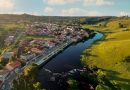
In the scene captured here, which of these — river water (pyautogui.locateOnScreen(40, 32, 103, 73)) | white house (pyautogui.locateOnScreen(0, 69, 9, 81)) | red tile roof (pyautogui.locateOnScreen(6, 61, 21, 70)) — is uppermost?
red tile roof (pyautogui.locateOnScreen(6, 61, 21, 70))

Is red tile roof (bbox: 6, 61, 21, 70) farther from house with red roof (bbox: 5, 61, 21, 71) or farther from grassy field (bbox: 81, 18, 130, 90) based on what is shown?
grassy field (bbox: 81, 18, 130, 90)

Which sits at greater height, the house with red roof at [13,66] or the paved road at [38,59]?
the house with red roof at [13,66]

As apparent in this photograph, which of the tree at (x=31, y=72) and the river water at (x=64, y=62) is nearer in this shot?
the tree at (x=31, y=72)

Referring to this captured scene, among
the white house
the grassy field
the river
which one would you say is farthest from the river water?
the white house

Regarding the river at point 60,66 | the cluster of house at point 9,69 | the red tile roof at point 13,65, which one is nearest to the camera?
the river at point 60,66

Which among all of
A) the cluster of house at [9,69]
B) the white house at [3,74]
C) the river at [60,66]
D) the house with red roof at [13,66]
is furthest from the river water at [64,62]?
the white house at [3,74]

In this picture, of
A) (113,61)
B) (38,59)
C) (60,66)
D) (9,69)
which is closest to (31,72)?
(9,69)

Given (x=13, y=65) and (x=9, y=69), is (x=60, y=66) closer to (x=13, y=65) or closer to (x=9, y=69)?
(x=13, y=65)

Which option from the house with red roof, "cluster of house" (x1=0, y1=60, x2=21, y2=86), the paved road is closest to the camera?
the paved road

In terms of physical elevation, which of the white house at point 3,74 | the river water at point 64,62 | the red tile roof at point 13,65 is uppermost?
the red tile roof at point 13,65

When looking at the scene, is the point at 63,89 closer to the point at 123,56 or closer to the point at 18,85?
the point at 18,85

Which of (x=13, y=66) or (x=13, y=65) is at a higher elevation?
(x=13, y=65)

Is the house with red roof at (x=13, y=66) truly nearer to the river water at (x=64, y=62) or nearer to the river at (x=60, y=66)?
the river at (x=60, y=66)
